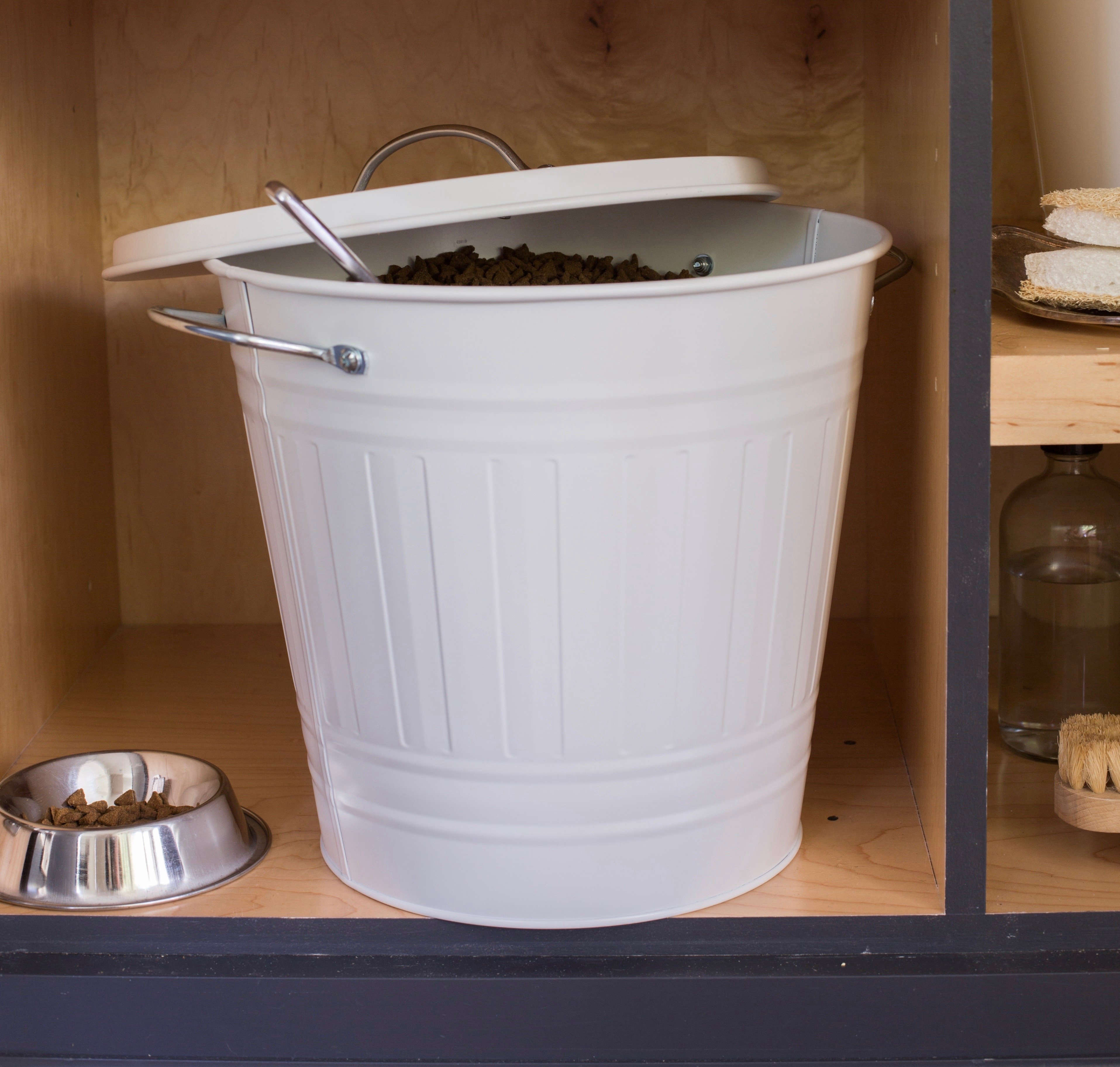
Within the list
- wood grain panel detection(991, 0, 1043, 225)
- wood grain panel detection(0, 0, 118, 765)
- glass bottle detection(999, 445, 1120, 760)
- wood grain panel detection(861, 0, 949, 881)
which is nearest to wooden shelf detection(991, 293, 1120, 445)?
wood grain panel detection(861, 0, 949, 881)

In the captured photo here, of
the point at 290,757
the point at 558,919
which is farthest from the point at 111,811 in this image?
the point at 558,919

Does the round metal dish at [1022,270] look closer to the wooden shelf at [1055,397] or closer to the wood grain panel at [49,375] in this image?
the wooden shelf at [1055,397]

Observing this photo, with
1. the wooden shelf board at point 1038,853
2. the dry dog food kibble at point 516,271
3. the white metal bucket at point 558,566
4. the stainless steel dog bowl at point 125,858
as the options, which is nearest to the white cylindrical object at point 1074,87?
the white metal bucket at point 558,566

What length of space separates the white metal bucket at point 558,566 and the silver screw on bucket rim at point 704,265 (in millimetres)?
156

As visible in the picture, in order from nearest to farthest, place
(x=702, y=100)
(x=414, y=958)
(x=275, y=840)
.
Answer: (x=414, y=958) → (x=275, y=840) → (x=702, y=100)

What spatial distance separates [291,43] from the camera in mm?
1094

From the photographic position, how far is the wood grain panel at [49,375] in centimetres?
92

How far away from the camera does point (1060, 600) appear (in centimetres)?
92

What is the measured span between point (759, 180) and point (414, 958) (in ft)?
1.61

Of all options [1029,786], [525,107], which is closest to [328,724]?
[1029,786]

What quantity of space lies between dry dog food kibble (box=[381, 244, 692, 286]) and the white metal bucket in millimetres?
106

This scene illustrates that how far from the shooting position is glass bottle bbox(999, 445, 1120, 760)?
91 cm

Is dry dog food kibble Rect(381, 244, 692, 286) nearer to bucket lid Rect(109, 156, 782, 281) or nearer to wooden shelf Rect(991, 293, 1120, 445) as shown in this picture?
bucket lid Rect(109, 156, 782, 281)

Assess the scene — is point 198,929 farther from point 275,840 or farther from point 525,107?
point 525,107
